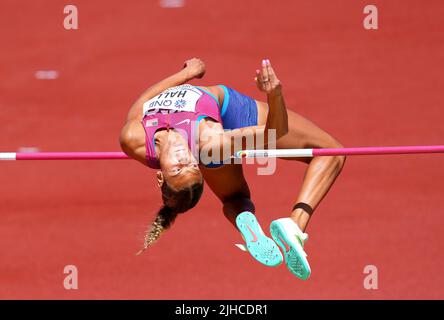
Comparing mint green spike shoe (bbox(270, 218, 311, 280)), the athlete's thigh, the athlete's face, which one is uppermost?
the athlete's thigh

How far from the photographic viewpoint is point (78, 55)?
29.6ft

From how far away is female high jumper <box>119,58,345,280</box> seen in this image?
4.95 m

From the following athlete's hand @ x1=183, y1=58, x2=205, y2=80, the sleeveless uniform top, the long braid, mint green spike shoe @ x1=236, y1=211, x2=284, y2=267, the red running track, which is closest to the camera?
the sleeveless uniform top

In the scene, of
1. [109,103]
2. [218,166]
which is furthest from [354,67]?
[218,166]

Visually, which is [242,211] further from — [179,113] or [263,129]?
[179,113]

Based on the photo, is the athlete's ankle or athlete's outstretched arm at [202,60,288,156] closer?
athlete's outstretched arm at [202,60,288,156]

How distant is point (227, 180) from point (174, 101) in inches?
24.9

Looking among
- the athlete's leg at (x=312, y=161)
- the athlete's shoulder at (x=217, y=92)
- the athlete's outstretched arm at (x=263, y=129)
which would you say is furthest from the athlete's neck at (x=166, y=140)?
the athlete's leg at (x=312, y=161)

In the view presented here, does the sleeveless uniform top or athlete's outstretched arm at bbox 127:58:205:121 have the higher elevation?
athlete's outstretched arm at bbox 127:58:205:121

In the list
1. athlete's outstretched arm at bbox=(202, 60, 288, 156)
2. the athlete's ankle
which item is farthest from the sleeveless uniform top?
the athlete's ankle

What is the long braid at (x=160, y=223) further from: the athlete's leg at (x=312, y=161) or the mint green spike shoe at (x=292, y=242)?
the athlete's leg at (x=312, y=161)

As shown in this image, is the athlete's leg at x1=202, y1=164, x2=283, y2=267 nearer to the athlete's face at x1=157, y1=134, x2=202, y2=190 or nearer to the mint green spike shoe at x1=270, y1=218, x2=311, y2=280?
the mint green spike shoe at x1=270, y1=218, x2=311, y2=280

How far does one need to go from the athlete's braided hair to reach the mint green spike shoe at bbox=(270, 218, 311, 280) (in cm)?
48

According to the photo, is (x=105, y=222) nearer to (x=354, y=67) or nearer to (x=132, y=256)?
(x=132, y=256)
